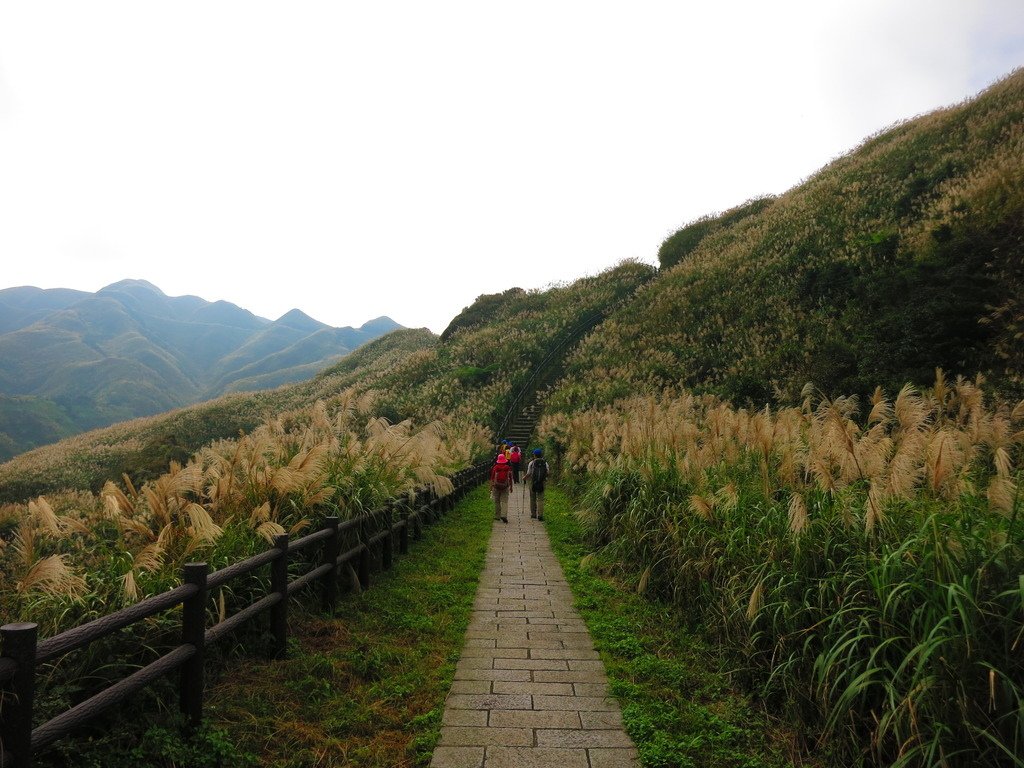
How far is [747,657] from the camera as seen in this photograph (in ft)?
14.3

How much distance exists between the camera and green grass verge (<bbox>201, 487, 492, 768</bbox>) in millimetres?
3559

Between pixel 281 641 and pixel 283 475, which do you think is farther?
pixel 283 475

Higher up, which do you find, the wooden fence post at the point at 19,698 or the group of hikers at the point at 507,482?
the wooden fence post at the point at 19,698

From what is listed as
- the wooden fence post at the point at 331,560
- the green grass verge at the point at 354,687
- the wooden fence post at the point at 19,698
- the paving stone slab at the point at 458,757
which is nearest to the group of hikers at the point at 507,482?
the green grass verge at the point at 354,687

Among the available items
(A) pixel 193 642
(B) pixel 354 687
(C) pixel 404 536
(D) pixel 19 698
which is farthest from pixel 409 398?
(D) pixel 19 698

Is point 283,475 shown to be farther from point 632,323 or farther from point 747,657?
point 632,323

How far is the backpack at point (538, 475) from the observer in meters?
13.2

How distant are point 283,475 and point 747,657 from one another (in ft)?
14.5

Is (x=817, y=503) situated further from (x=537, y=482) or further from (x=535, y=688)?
(x=537, y=482)

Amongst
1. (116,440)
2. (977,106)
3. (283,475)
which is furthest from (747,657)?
(116,440)

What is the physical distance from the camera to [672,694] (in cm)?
430

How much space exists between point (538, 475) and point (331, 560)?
784 cm

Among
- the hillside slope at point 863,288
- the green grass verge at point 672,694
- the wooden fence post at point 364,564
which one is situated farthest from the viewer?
the hillside slope at point 863,288

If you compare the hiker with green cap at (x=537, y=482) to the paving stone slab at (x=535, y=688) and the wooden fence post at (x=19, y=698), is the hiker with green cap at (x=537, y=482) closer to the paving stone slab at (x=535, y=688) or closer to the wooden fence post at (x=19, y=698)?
the paving stone slab at (x=535, y=688)
